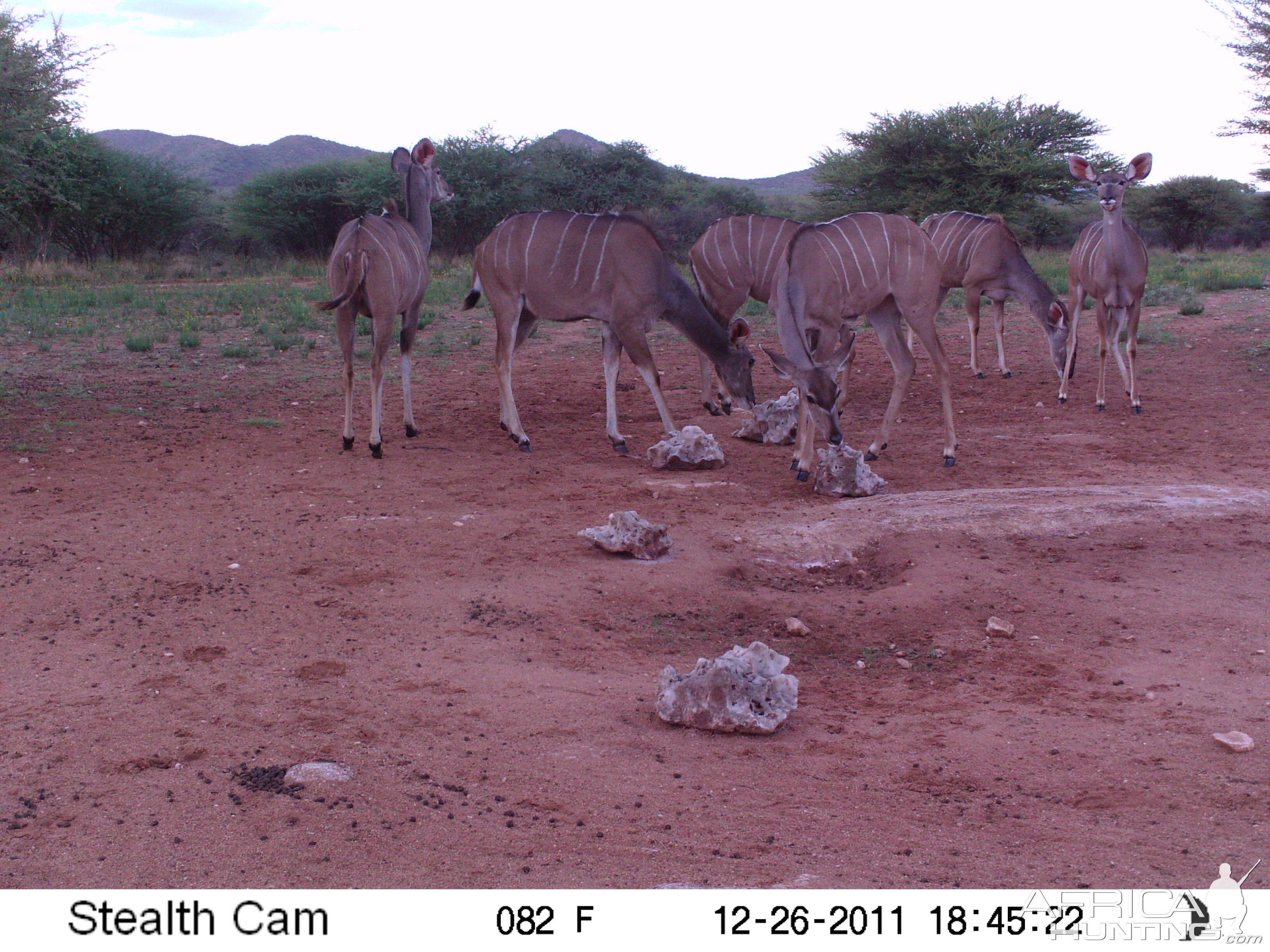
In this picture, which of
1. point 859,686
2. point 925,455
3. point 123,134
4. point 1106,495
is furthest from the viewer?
point 123,134

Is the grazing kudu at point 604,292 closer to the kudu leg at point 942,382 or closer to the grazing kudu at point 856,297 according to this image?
the grazing kudu at point 856,297

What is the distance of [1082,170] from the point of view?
10781 millimetres

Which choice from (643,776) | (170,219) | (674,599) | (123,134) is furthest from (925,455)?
(123,134)

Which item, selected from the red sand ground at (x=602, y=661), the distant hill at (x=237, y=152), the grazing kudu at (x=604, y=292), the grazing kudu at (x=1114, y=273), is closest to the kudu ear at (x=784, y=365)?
the red sand ground at (x=602, y=661)

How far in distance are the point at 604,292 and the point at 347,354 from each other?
2164 mm

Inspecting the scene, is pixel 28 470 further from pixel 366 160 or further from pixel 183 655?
pixel 366 160

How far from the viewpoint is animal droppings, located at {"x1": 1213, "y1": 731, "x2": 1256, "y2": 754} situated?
3.70m

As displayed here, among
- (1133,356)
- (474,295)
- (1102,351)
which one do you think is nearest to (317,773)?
(474,295)

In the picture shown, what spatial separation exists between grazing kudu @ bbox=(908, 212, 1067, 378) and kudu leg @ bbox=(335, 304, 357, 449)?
6278 millimetres

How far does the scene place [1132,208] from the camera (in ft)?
124

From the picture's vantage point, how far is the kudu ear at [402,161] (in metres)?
9.70

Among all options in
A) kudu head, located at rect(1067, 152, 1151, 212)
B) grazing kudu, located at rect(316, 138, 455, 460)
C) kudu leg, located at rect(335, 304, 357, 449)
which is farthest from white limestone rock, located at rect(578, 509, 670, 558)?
kudu head, located at rect(1067, 152, 1151, 212)

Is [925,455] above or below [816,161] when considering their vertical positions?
below
